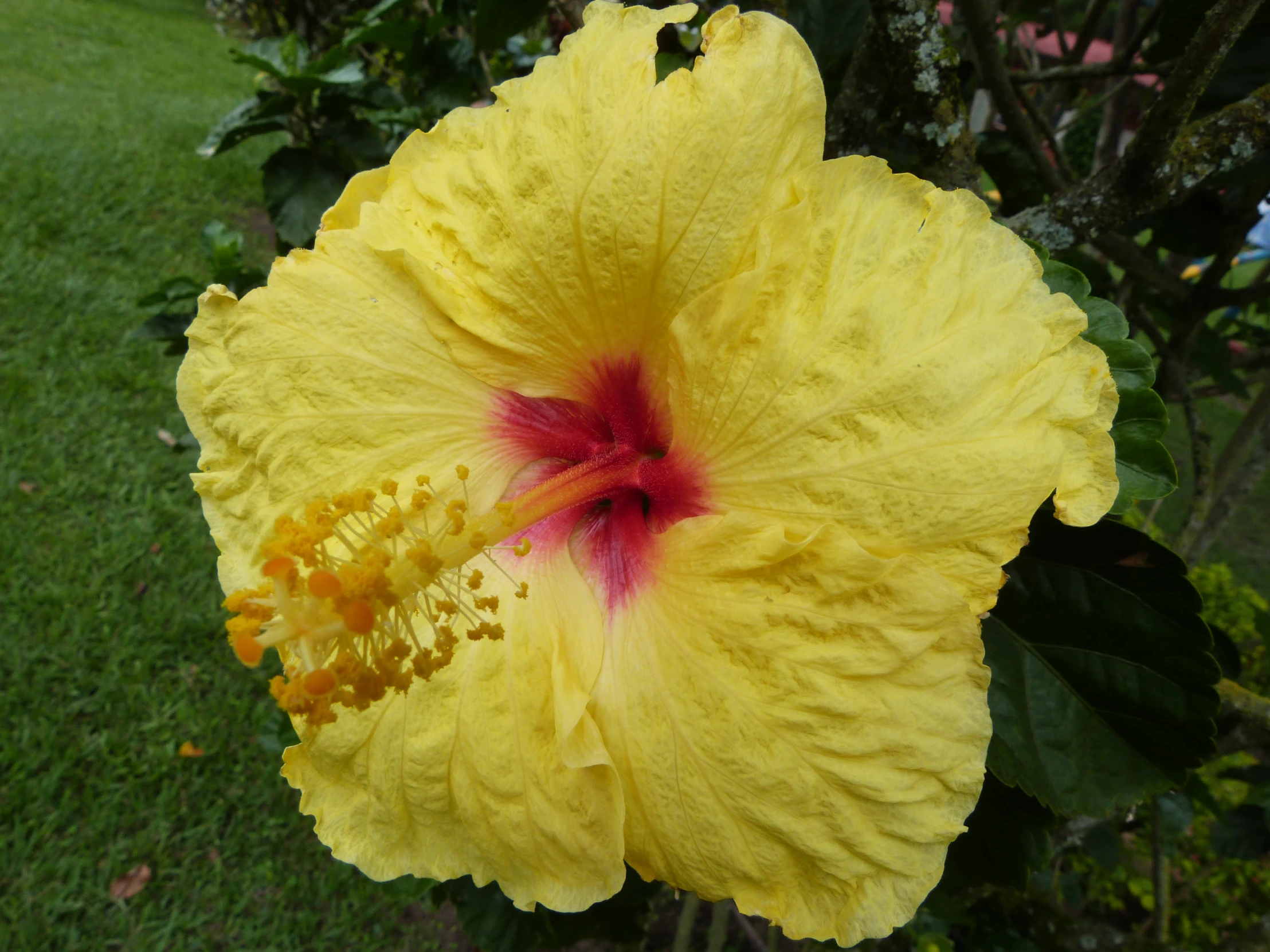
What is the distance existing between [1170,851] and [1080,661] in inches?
90.8

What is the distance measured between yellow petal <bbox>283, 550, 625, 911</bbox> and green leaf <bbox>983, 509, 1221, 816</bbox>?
517 millimetres

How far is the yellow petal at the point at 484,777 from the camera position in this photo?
915 millimetres

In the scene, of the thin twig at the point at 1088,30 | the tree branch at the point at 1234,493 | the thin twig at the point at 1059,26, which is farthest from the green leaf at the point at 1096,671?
the thin twig at the point at 1059,26

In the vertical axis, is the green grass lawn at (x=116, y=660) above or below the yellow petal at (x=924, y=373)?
below

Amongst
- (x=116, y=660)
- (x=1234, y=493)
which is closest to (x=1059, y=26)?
(x=1234, y=493)

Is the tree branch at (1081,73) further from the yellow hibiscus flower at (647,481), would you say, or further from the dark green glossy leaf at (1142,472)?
the yellow hibiscus flower at (647,481)

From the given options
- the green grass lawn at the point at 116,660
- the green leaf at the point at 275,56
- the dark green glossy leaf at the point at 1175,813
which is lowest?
the green grass lawn at the point at 116,660

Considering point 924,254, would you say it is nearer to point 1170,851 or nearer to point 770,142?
point 770,142

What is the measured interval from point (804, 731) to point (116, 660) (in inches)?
139

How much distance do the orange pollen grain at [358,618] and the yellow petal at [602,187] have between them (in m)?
0.33

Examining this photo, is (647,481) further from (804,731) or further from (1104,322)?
(1104,322)

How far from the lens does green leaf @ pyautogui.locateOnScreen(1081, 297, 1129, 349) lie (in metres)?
1.01

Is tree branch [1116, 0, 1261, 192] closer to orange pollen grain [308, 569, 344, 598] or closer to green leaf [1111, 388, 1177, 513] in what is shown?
green leaf [1111, 388, 1177, 513]

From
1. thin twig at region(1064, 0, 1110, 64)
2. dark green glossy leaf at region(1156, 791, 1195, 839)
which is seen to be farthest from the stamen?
thin twig at region(1064, 0, 1110, 64)
